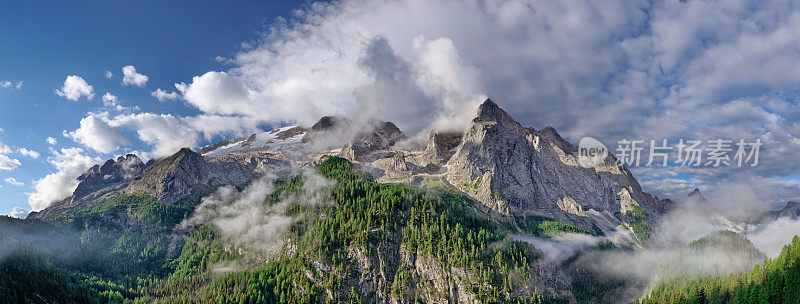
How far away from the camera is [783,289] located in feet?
420

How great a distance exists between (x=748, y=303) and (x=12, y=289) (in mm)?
321453

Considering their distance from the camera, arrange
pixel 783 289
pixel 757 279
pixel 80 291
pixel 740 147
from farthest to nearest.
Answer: pixel 80 291 → pixel 740 147 → pixel 757 279 → pixel 783 289

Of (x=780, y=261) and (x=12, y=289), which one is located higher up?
(x=780, y=261)

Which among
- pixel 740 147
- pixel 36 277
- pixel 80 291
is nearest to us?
pixel 740 147

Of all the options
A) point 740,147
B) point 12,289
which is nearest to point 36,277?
point 12,289

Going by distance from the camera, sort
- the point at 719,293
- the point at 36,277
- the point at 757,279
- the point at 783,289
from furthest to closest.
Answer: the point at 36,277
the point at 719,293
the point at 757,279
the point at 783,289

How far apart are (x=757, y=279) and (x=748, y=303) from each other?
11.3m

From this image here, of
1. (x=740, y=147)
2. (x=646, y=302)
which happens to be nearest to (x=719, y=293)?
(x=646, y=302)

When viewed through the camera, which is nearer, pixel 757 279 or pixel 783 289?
pixel 783 289

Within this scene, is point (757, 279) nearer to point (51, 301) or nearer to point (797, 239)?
point (797, 239)

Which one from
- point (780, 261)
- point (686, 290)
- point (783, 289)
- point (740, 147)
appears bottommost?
point (686, 290)

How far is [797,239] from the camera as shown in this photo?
445 ft

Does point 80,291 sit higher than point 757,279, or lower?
lower

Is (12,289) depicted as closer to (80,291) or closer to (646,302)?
(80,291)
